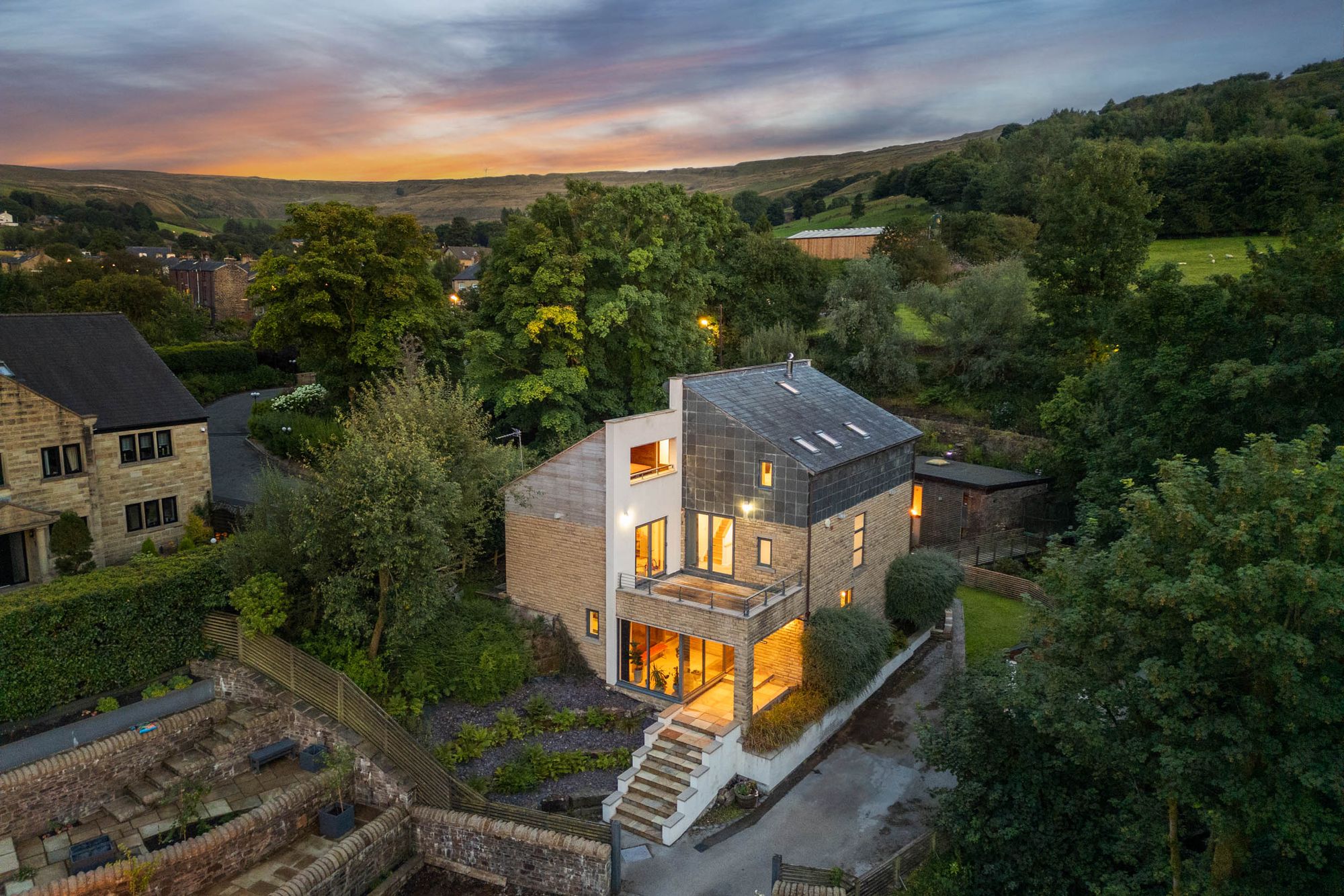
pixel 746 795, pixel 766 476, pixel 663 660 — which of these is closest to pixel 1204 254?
pixel 766 476

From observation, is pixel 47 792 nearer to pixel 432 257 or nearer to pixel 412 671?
pixel 412 671

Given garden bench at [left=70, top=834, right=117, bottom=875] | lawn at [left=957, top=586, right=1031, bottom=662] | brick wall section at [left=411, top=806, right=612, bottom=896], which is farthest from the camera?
lawn at [left=957, top=586, right=1031, bottom=662]

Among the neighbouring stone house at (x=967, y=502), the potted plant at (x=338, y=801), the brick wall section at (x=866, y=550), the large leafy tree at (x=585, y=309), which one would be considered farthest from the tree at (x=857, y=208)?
the potted plant at (x=338, y=801)

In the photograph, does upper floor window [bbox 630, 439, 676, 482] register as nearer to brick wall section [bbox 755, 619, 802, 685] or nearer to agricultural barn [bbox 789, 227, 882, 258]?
brick wall section [bbox 755, 619, 802, 685]

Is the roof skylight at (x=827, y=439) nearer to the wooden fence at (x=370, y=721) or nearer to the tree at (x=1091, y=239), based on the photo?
the wooden fence at (x=370, y=721)

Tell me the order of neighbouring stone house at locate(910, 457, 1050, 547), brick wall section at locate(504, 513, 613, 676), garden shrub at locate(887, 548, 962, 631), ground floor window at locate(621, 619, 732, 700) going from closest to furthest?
ground floor window at locate(621, 619, 732, 700)
brick wall section at locate(504, 513, 613, 676)
garden shrub at locate(887, 548, 962, 631)
neighbouring stone house at locate(910, 457, 1050, 547)

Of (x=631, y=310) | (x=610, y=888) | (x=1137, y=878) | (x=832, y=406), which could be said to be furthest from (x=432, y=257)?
(x=1137, y=878)

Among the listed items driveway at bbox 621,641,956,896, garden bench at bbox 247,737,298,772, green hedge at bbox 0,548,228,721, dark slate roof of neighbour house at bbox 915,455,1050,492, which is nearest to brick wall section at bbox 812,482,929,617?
driveway at bbox 621,641,956,896
